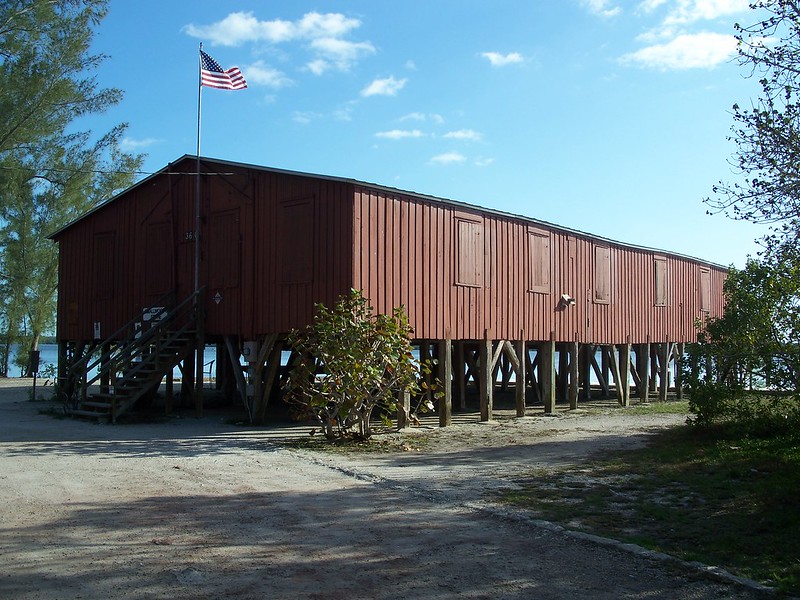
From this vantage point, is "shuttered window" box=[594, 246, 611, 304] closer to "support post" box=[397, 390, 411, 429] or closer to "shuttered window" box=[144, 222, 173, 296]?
"support post" box=[397, 390, 411, 429]

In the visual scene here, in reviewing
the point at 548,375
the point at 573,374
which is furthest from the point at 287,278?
the point at 573,374

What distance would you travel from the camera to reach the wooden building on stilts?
1548 cm

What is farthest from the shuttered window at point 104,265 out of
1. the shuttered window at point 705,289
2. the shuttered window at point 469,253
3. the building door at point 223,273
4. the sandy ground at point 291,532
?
the shuttered window at point 705,289

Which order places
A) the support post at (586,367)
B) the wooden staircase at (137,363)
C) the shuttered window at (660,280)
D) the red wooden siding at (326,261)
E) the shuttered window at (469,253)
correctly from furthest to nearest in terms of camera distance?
the support post at (586,367) < the shuttered window at (660,280) < the shuttered window at (469,253) < the wooden staircase at (137,363) < the red wooden siding at (326,261)

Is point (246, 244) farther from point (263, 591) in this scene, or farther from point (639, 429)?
point (263, 591)

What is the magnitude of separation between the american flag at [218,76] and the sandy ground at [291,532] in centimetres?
874

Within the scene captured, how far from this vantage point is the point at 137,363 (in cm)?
1683

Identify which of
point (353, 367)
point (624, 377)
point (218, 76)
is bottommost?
point (624, 377)

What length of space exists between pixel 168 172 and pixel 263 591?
586 inches

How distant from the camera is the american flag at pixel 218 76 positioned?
1734cm

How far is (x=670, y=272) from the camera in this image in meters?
26.3

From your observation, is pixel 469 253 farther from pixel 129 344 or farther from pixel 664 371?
pixel 664 371

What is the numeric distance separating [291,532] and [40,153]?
104 ft

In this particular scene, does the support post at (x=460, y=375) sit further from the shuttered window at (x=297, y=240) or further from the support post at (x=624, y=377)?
the shuttered window at (x=297, y=240)
